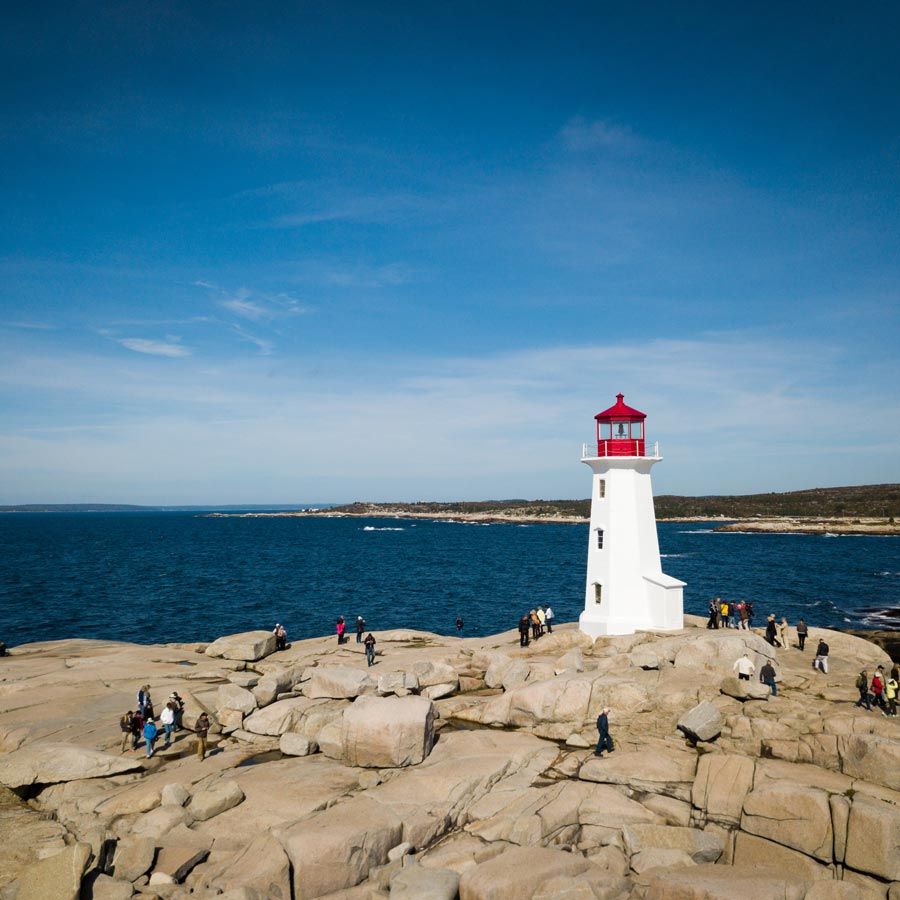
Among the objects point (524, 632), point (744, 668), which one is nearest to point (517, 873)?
point (744, 668)

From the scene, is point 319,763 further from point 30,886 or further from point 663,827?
point 663,827

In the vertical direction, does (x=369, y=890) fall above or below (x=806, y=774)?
below

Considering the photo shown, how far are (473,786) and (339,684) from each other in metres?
7.61

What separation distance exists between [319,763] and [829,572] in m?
70.8

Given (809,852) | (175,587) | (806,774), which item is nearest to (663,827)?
(809,852)

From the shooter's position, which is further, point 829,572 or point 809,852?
point 829,572

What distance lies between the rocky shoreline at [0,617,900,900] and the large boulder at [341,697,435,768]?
0.06m

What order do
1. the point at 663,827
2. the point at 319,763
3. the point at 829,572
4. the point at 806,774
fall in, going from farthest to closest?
1. the point at 829,572
2. the point at 319,763
3. the point at 806,774
4. the point at 663,827

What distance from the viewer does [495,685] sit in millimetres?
25094

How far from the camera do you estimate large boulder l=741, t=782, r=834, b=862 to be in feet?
47.1

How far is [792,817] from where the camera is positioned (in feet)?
48.3

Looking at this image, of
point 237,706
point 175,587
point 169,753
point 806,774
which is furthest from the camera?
point 175,587

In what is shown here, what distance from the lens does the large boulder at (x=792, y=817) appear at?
1435 cm

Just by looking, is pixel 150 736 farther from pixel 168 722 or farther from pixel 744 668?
pixel 744 668
